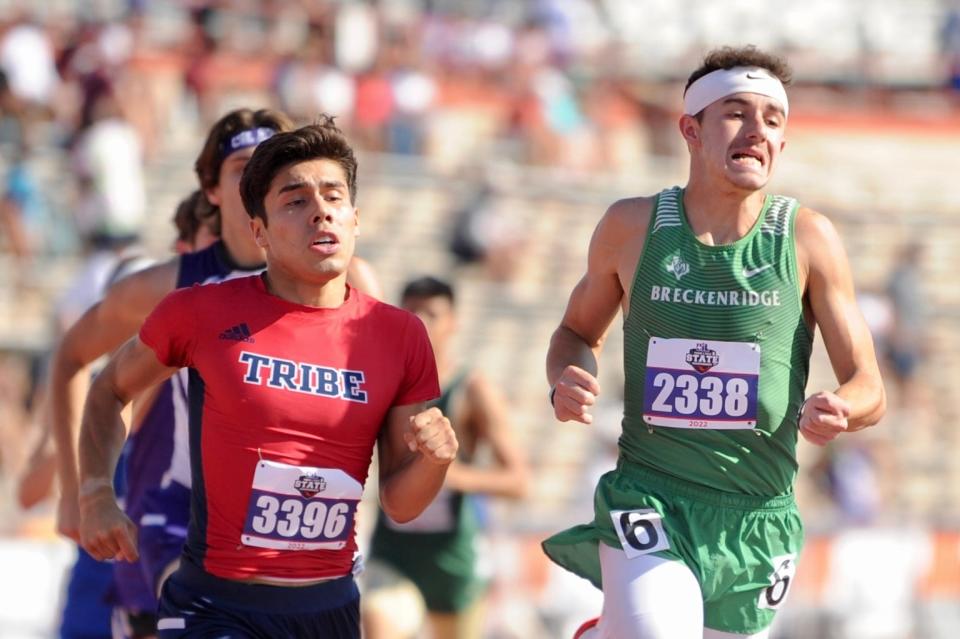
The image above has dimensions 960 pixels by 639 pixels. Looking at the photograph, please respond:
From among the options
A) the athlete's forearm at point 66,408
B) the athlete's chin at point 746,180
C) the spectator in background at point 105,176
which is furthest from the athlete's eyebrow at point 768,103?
the spectator in background at point 105,176

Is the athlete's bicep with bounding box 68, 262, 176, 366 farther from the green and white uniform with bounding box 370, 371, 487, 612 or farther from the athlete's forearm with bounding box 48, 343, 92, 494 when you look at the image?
the green and white uniform with bounding box 370, 371, 487, 612

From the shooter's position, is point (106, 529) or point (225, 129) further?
point (225, 129)

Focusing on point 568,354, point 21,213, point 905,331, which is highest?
point 21,213

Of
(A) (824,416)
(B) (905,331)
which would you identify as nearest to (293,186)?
(A) (824,416)

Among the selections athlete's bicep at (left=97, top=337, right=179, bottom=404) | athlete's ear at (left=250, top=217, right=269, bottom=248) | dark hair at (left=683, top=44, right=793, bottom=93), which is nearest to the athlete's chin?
dark hair at (left=683, top=44, right=793, bottom=93)

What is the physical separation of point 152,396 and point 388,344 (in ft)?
5.20

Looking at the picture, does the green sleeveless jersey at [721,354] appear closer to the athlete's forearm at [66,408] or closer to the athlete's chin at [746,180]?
the athlete's chin at [746,180]

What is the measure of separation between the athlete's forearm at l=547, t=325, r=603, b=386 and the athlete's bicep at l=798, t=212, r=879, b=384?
2.35ft

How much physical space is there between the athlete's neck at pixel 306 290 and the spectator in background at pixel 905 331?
1387 cm

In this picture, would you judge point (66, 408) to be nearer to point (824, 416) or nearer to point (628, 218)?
point (628, 218)

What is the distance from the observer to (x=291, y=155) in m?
5.01

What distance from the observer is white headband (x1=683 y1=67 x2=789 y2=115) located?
Answer: 5.48 meters

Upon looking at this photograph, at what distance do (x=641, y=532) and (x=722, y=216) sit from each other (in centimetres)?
100

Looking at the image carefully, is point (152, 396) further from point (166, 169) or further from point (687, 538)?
point (166, 169)
